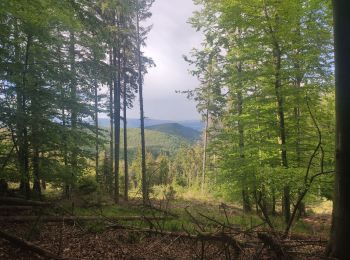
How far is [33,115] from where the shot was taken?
34.7ft

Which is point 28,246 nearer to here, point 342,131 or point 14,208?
point 14,208

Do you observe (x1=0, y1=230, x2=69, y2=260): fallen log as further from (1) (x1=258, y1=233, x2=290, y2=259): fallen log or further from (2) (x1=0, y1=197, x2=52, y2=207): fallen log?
(2) (x1=0, y1=197, x2=52, y2=207): fallen log

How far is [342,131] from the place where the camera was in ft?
16.2

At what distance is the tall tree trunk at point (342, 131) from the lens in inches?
192

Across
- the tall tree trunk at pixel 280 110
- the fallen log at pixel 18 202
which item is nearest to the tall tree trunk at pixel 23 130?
the fallen log at pixel 18 202

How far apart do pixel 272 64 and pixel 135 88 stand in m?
13.9

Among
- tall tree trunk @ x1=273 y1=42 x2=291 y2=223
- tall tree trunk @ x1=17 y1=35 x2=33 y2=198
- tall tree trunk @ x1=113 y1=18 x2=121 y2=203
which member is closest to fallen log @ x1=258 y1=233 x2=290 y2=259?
tall tree trunk @ x1=273 y1=42 x2=291 y2=223

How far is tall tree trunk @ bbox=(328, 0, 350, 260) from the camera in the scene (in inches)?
192

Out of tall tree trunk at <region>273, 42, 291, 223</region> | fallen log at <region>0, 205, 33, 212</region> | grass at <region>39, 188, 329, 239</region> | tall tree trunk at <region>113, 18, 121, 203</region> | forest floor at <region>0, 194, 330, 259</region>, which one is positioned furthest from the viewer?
tall tree trunk at <region>113, 18, 121, 203</region>

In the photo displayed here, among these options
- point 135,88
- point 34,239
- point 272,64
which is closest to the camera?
point 34,239

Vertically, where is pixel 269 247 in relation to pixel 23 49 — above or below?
below

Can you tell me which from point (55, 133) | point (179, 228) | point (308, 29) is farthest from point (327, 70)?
point (55, 133)

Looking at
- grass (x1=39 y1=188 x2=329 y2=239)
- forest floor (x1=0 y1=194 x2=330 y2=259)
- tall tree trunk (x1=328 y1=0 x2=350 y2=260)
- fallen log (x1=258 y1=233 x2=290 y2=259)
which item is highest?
tall tree trunk (x1=328 y1=0 x2=350 y2=260)

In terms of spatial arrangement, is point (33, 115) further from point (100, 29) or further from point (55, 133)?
point (100, 29)
